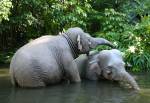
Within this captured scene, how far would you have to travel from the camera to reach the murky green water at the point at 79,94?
31.9 ft

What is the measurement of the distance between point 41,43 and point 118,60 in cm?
203

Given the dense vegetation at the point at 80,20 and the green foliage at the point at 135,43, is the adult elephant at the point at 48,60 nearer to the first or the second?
the green foliage at the point at 135,43

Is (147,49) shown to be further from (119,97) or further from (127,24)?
(119,97)

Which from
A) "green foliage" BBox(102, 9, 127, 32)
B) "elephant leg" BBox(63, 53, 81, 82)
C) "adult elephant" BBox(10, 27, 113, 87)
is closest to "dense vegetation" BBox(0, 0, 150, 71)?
"green foliage" BBox(102, 9, 127, 32)

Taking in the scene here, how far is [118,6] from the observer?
63.6 feet

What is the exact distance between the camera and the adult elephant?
11266 millimetres

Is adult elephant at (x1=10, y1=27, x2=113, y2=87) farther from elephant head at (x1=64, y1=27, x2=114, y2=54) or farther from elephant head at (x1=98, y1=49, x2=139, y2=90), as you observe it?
elephant head at (x1=98, y1=49, x2=139, y2=90)

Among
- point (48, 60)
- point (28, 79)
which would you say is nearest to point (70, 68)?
point (48, 60)

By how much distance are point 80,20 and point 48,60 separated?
649 cm

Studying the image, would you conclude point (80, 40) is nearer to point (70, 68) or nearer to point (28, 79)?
point (70, 68)

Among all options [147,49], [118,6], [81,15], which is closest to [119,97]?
[147,49]

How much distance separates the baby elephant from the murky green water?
25cm

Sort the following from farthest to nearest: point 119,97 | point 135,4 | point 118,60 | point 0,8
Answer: point 135,4
point 0,8
point 118,60
point 119,97

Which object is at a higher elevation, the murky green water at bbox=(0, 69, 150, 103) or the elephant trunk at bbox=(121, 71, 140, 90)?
the elephant trunk at bbox=(121, 71, 140, 90)
